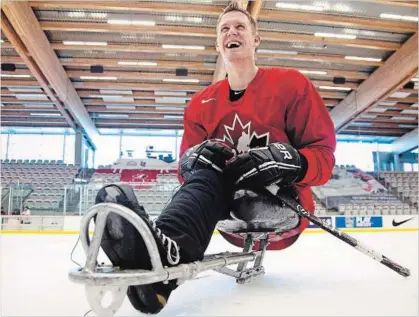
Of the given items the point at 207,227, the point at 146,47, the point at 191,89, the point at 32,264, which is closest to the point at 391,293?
the point at 207,227

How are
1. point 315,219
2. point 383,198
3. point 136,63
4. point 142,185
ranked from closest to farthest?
point 315,219 < point 142,185 < point 136,63 < point 383,198

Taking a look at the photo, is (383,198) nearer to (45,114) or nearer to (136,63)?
(136,63)

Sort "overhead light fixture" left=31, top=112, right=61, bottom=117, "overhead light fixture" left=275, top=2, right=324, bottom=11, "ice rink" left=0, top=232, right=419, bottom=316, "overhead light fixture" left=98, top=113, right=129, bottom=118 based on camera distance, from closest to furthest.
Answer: "ice rink" left=0, top=232, right=419, bottom=316 → "overhead light fixture" left=275, top=2, right=324, bottom=11 → "overhead light fixture" left=31, top=112, right=61, bottom=117 → "overhead light fixture" left=98, top=113, right=129, bottom=118

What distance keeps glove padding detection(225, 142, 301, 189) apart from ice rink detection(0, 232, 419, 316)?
1.04 feet

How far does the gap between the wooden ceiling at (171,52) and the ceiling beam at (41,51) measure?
0.07ft

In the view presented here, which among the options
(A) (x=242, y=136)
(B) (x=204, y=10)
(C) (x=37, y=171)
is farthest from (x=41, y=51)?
(A) (x=242, y=136)

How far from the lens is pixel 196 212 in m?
0.86

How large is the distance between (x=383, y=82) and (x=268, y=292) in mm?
7695

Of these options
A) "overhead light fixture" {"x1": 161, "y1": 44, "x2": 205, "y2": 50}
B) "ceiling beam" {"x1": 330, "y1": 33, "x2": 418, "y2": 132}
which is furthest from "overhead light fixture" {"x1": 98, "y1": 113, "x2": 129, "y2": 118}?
"ceiling beam" {"x1": 330, "y1": 33, "x2": 418, "y2": 132}

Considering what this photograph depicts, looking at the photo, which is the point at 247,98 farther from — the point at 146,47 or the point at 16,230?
the point at 146,47

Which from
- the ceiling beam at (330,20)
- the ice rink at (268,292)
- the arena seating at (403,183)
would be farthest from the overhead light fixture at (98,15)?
the arena seating at (403,183)

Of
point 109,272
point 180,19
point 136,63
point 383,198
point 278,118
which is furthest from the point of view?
point 383,198

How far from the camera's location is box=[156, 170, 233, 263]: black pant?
77 centimetres

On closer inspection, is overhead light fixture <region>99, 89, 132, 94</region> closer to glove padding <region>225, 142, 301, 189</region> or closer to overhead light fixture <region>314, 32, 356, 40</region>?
overhead light fixture <region>314, 32, 356, 40</region>
